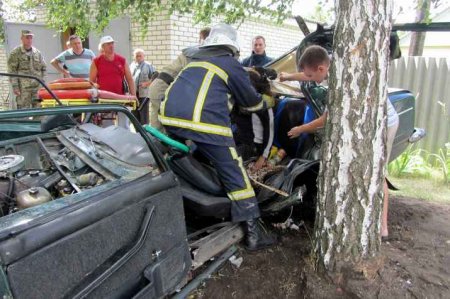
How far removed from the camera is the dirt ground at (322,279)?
8.45ft

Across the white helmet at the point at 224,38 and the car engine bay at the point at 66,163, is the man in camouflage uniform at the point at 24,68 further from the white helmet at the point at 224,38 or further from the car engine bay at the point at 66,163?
the white helmet at the point at 224,38

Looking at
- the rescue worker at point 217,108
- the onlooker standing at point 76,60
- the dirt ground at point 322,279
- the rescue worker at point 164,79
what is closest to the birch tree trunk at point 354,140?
the dirt ground at point 322,279

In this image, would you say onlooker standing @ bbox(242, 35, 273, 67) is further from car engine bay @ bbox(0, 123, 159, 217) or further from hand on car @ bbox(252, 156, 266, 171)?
car engine bay @ bbox(0, 123, 159, 217)

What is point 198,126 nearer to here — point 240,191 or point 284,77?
point 240,191

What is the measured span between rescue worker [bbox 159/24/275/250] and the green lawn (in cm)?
270

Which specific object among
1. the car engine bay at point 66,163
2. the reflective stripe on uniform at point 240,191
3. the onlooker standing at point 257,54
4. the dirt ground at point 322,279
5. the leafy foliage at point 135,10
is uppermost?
the leafy foliage at point 135,10

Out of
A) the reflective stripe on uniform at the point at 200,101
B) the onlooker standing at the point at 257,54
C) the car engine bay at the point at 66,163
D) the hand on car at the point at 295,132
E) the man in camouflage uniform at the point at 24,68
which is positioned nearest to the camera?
the car engine bay at the point at 66,163

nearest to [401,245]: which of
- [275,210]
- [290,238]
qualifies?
[290,238]

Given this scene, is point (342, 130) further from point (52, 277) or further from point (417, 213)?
point (417, 213)

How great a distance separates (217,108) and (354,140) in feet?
3.26

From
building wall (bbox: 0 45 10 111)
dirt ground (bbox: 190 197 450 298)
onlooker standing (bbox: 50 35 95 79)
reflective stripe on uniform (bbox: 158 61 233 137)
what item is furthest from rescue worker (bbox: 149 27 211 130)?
building wall (bbox: 0 45 10 111)

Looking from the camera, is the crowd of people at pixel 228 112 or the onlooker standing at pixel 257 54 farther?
the onlooker standing at pixel 257 54

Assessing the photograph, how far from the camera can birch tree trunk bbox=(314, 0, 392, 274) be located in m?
2.33

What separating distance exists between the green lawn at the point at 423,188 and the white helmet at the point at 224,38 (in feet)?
9.85
